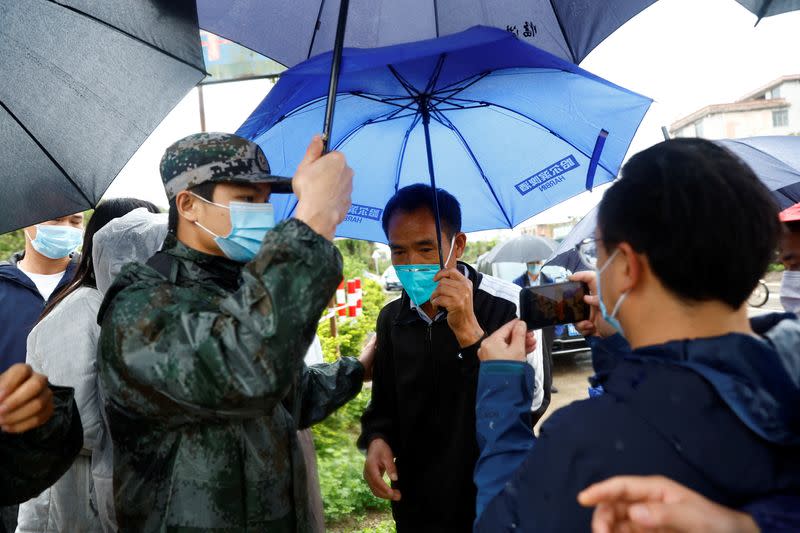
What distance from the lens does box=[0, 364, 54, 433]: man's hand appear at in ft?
4.87

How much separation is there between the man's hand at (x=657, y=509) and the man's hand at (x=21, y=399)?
53.4 inches

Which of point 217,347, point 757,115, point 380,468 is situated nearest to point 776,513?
point 217,347

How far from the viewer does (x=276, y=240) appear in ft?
4.60

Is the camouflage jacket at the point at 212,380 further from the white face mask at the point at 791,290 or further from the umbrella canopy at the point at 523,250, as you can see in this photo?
the umbrella canopy at the point at 523,250

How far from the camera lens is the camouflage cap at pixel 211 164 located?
179 centimetres

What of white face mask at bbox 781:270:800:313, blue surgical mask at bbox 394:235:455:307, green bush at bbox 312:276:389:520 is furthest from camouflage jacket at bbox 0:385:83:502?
white face mask at bbox 781:270:800:313

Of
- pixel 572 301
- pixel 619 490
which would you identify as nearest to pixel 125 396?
pixel 619 490

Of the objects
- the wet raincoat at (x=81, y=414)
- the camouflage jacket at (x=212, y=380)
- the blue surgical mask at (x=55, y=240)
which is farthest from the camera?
the blue surgical mask at (x=55, y=240)

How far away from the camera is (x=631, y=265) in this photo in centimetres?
121

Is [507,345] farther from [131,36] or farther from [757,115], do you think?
[757,115]

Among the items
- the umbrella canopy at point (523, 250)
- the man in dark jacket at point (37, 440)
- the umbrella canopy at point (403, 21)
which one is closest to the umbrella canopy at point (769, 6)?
the umbrella canopy at point (403, 21)

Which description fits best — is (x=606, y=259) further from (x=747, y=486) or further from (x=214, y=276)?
(x=214, y=276)

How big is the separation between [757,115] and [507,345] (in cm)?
6374

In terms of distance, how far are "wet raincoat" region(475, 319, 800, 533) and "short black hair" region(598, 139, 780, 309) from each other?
12 centimetres
